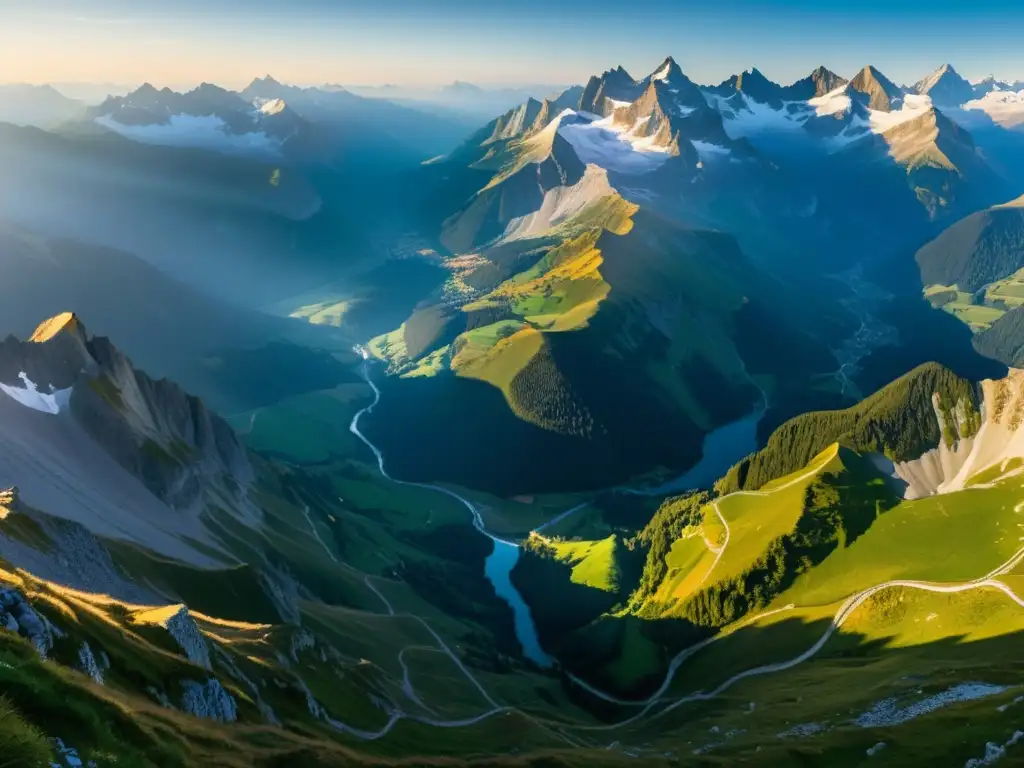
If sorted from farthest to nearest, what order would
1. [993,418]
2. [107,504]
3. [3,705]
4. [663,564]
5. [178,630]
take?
1. [663,564]
2. [993,418]
3. [107,504]
4. [178,630]
5. [3,705]

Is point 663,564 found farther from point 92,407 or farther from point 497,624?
point 92,407

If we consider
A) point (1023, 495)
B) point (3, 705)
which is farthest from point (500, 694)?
point (3, 705)

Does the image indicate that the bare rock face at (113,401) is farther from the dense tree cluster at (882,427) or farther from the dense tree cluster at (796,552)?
the dense tree cluster at (882,427)

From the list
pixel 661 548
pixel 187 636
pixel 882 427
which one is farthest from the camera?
pixel 661 548

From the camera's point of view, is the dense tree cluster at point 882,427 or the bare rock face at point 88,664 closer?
the bare rock face at point 88,664

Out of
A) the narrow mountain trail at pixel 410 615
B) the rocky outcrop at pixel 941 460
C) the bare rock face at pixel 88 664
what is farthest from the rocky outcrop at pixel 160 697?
the rocky outcrop at pixel 941 460

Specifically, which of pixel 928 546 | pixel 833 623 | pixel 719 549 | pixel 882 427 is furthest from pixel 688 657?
pixel 882 427

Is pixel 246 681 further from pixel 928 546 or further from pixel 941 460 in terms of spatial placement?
pixel 941 460
